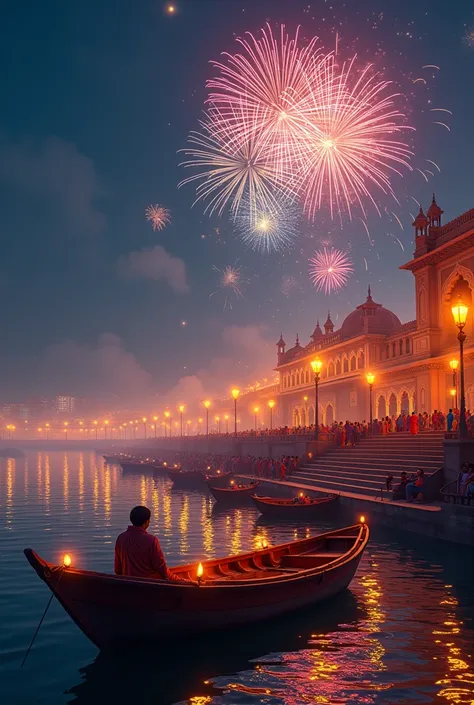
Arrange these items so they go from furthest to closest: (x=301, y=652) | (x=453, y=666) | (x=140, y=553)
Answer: (x=301, y=652) → (x=453, y=666) → (x=140, y=553)

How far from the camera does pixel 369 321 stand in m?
61.8

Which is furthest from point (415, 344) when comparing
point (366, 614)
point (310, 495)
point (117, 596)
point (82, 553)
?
point (117, 596)

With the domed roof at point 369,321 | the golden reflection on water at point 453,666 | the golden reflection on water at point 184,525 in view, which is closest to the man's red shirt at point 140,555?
the golden reflection on water at point 453,666

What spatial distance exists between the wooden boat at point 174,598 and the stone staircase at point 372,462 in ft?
51.5

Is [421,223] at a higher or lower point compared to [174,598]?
higher

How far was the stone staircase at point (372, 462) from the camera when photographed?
29.2 m

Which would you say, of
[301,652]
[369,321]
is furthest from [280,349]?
[301,652]

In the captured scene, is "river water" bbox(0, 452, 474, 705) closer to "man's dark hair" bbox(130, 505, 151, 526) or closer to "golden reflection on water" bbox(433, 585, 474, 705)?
"golden reflection on water" bbox(433, 585, 474, 705)

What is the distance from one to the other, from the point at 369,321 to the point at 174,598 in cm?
5403

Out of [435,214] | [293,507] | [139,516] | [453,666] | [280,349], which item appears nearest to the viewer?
[139,516]

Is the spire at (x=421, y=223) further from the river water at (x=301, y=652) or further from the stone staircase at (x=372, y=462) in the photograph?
the river water at (x=301, y=652)

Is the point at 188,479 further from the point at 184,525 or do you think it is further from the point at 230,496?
the point at 184,525

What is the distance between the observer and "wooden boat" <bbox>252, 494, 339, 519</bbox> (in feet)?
87.9

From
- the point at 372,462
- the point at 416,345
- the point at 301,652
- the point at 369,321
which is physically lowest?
the point at 301,652
